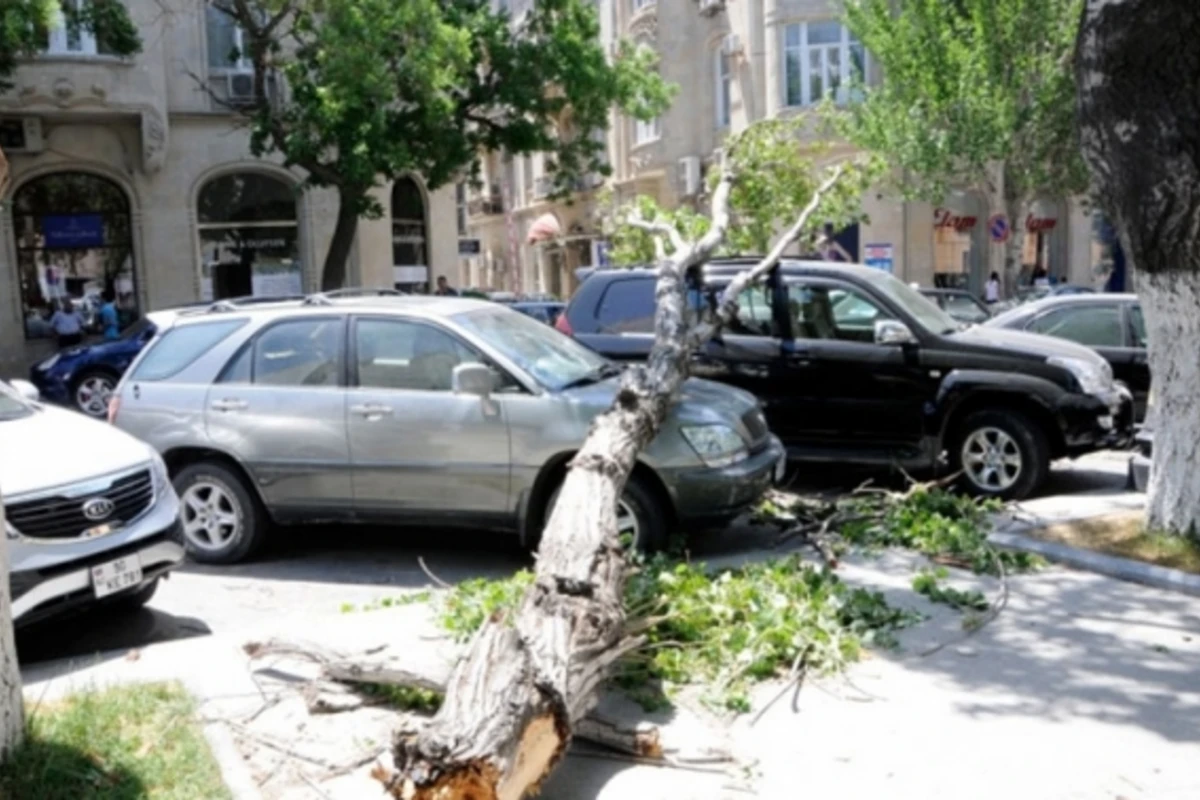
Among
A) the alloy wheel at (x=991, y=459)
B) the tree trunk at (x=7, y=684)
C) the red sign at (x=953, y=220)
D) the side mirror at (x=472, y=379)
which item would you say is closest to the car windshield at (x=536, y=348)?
the side mirror at (x=472, y=379)

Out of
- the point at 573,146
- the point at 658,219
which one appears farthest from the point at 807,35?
the point at 658,219

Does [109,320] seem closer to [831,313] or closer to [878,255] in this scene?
[878,255]

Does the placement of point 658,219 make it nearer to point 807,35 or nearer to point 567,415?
point 567,415

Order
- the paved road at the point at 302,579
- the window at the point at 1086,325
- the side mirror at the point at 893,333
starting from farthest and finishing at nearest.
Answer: the window at the point at 1086,325 < the side mirror at the point at 893,333 < the paved road at the point at 302,579

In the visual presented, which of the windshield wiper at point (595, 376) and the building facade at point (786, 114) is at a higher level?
the building facade at point (786, 114)

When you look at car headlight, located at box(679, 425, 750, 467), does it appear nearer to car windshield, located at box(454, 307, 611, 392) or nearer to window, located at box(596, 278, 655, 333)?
car windshield, located at box(454, 307, 611, 392)

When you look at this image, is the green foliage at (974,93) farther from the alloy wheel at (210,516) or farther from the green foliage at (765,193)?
the alloy wheel at (210,516)

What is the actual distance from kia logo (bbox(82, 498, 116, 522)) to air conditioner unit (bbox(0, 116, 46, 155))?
753 inches

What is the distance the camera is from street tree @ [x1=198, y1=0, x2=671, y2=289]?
59.2ft

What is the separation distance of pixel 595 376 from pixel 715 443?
1156mm

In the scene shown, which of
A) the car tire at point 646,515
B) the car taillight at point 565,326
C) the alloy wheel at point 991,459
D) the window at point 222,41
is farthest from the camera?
the window at point 222,41

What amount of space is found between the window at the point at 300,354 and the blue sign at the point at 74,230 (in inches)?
716

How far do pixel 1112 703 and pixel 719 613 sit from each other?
1849 millimetres

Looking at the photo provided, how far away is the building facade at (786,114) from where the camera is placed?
2923 cm
